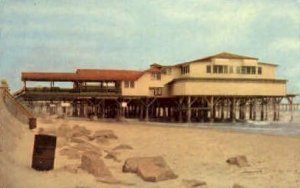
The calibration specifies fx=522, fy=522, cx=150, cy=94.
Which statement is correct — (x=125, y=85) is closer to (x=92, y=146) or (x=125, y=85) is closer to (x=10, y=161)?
(x=92, y=146)

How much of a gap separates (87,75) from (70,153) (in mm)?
23761

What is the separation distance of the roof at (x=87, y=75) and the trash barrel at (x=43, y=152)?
22.0 m

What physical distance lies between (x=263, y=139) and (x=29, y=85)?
20134 millimetres

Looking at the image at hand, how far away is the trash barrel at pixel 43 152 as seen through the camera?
11.3 meters

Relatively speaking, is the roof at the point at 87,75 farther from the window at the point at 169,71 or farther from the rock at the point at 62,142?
the rock at the point at 62,142

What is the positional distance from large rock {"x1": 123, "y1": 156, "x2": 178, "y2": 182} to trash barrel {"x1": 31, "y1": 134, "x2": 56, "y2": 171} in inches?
71.6

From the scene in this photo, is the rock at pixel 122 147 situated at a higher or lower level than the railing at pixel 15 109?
lower

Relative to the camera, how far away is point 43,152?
11461 millimetres

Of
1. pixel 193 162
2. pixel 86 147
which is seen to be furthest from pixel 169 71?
pixel 193 162

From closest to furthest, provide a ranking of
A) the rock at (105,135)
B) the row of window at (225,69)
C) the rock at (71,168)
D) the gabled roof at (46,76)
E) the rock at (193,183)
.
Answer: the rock at (193,183), the rock at (71,168), the rock at (105,135), the gabled roof at (46,76), the row of window at (225,69)

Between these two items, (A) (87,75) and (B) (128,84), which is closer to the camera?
(A) (87,75)

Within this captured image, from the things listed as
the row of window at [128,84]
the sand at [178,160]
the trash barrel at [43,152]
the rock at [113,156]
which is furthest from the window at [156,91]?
the trash barrel at [43,152]

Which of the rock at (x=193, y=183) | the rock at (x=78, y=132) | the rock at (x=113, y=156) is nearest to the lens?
the rock at (x=193, y=183)

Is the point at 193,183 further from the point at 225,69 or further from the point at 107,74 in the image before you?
the point at 225,69
